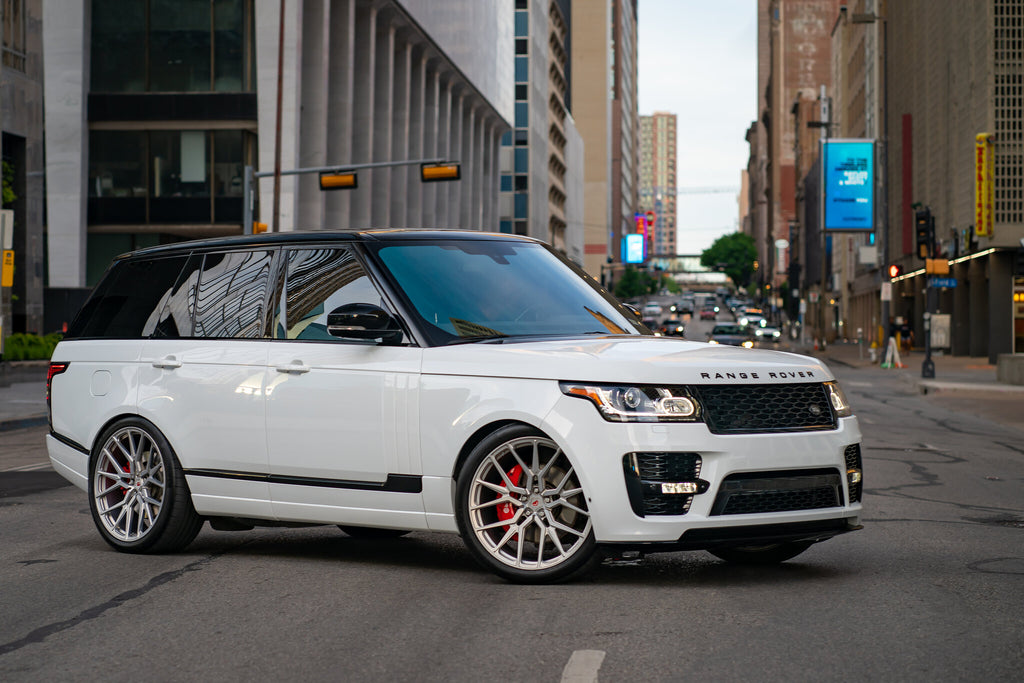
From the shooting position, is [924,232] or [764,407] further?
[924,232]

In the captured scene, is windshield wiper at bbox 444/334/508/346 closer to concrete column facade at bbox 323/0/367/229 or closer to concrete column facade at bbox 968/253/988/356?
concrete column facade at bbox 323/0/367/229

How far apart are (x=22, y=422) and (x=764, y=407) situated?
17585mm

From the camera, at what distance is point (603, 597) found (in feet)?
20.8

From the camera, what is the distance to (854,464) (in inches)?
269

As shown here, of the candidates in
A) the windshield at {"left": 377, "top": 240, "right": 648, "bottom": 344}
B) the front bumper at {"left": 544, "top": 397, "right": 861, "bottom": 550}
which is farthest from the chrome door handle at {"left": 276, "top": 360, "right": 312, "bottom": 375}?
the front bumper at {"left": 544, "top": 397, "right": 861, "bottom": 550}

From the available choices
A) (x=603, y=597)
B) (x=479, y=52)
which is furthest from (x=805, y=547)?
(x=479, y=52)

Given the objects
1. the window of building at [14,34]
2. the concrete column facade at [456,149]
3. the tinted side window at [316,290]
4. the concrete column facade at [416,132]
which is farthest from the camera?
the concrete column facade at [456,149]

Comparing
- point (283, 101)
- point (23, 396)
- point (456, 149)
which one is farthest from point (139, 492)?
point (456, 149)

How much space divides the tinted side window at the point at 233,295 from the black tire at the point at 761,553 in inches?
115

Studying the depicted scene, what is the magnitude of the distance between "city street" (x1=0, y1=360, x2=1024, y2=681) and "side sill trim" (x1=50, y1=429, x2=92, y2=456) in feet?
1.95

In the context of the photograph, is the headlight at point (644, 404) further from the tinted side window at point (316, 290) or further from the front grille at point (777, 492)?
the tinted side window at point (316, 290)

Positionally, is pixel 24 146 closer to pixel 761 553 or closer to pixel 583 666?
pixel 761 553

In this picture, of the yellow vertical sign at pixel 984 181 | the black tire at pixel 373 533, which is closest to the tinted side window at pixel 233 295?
the black tire at pixel 373 533

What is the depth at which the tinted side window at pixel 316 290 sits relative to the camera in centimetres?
742
